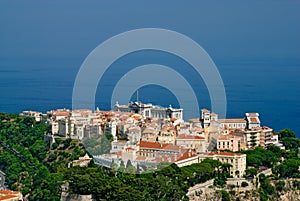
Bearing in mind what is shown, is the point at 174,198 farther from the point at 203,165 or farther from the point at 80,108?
the point at 80,108

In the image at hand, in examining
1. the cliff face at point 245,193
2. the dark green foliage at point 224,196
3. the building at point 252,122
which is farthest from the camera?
the building at point 252,122

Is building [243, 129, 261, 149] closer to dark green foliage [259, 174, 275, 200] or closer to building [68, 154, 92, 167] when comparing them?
dark green foliage [259, 174, 275, 200]

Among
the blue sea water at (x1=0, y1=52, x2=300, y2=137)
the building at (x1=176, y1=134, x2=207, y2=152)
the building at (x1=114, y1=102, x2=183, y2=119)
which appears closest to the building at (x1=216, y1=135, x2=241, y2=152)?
the building at (x1=176, y1=134, x2=207, y2=152)

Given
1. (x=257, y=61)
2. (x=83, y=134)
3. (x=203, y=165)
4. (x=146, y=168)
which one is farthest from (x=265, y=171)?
(x=257, y=61)

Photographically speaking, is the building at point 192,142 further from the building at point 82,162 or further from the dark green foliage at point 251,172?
the building at point 82,162

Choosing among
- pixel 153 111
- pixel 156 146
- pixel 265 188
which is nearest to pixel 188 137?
pixel 156 146

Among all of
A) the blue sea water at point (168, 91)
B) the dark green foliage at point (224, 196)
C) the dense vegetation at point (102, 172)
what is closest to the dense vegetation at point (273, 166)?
the dense vegetation at point (102, 172)
